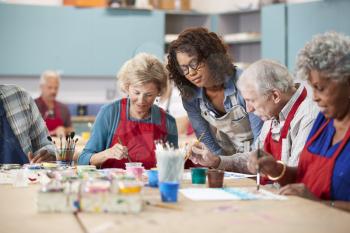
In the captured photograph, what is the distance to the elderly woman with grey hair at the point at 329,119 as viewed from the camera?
7.55 ft

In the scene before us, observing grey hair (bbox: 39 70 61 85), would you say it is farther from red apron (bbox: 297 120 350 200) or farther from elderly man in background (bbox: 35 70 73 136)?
red apron (bbox: 297 120 350 200)

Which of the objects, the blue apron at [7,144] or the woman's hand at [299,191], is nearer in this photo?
the woman's hand at [299,191]

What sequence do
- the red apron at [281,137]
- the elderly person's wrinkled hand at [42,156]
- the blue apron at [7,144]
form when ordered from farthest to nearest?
the blue apron at [7,144] → the elderly person's wrinkled hand at [42,156] → the red apron at [281,137]

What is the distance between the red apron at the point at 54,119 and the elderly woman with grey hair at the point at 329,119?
4.78m

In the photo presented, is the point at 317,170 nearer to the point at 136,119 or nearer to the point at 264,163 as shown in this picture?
the point at 264,163

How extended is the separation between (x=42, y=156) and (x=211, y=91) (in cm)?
105

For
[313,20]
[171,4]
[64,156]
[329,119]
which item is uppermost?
[171,4]

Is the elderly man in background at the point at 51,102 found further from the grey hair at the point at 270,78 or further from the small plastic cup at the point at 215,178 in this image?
the small plastic cup at the point at 215,178

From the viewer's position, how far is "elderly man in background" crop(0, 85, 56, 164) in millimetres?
3420

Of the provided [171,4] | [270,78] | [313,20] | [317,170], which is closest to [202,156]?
[270,78]

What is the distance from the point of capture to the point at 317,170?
2438 mm

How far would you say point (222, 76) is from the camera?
346 centimetres

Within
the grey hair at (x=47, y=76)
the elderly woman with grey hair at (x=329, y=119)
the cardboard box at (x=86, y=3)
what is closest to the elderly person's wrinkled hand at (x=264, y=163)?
the elderly woman with grey hair at (x=329, y=119)

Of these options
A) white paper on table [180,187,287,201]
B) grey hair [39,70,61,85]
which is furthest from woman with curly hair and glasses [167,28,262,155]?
grey hair [39,70,61,85]
